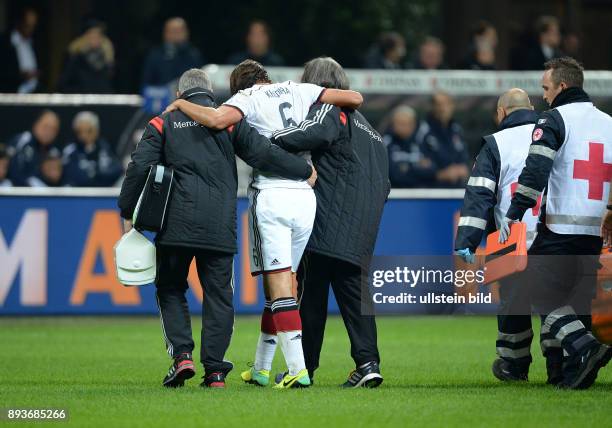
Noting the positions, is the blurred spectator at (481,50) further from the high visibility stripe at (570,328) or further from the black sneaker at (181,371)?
Answer: the black sneaker at (181,371)

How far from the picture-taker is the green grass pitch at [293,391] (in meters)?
8.45

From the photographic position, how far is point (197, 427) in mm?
8078

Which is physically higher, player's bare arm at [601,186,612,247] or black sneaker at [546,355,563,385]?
player's bare arm at [601,186,612,247]

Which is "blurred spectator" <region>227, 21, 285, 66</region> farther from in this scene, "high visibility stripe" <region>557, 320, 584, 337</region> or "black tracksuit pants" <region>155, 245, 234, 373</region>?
"high visibility stripe" <region>557, 320, 584, 337</region>

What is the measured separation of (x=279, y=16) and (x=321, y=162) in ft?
56.1

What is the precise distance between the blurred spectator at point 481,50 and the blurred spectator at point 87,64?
16.7ft

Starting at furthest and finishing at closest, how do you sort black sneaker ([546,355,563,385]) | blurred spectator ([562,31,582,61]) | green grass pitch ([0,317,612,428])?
blurred spectator ([562,31,582,61])
black sneaker ([546,355,563,385])
green grass pitch ([0,317,612,428])

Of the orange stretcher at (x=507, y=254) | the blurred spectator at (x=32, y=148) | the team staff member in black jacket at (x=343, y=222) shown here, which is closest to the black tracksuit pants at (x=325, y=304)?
the team staff member in black jacket at (x=343, y=222)

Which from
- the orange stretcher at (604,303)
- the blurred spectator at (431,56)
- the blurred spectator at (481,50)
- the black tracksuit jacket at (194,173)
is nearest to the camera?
the orange stretcher at (604,303)

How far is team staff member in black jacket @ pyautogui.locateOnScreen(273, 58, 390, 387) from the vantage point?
32.6 feet

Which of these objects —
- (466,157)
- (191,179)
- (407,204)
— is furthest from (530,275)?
(466,157)

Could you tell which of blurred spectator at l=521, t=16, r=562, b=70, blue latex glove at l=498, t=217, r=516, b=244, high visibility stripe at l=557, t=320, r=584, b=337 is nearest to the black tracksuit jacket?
blue latex glove at l=498, t=217, r=516, b=244

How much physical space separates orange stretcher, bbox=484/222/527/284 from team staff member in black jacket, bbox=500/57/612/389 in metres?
0.07

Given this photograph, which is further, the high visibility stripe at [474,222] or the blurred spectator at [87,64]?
the blurred spectator at [87,64]
